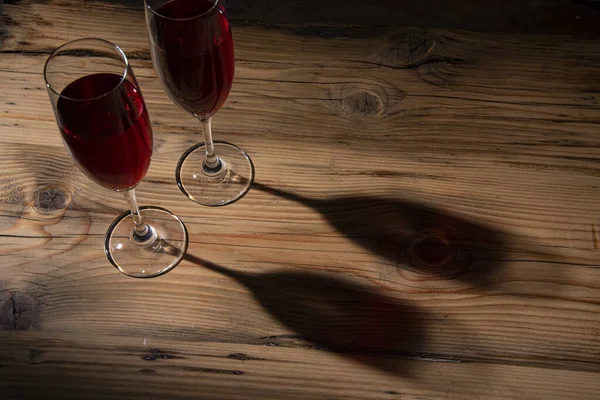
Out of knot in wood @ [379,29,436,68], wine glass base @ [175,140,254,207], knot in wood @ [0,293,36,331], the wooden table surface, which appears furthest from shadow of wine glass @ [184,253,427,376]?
knot in wood @ [379,29,436,68]

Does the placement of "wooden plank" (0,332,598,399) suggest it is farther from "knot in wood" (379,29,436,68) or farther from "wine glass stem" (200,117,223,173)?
"knot in wood" (379,29,436,68)

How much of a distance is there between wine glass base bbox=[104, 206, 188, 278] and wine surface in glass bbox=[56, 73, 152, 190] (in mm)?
152

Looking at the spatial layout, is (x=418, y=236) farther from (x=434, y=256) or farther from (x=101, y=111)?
(x=101, y=111)

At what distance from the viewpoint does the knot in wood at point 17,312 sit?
846 mm

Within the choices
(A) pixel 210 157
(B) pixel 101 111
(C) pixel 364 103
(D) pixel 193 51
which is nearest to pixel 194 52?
(D) pixel 193 51

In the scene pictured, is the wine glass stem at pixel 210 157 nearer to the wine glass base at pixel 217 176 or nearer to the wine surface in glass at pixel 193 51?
the wine glass base at pixel 217 176

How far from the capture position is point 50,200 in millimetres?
948

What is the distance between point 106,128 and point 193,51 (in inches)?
5.1

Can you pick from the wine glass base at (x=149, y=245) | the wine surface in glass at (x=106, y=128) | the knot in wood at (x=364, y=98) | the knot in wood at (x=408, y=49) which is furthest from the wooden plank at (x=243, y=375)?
the knot in wood at (x=408, y=49)

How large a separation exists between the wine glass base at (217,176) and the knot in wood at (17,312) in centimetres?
24

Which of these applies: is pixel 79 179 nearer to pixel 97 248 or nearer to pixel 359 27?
pixel 97 248

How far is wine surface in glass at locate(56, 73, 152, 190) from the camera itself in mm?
688

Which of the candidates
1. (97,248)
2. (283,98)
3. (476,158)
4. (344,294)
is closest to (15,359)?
(97,248)

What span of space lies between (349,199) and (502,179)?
0.69ft
